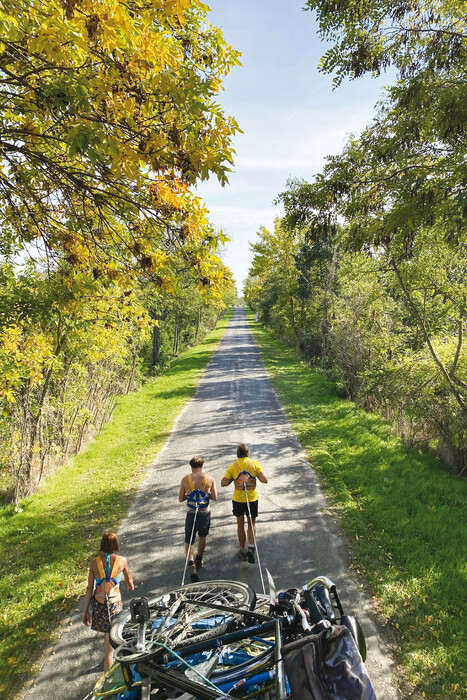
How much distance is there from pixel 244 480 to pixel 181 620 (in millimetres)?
2262

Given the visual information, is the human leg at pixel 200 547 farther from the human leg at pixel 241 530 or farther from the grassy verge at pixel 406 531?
the grassy verge at pixel 406 531

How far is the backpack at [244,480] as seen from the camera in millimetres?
5715

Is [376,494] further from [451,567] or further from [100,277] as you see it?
[100,277]

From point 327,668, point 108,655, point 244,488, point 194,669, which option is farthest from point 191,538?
point 327,668

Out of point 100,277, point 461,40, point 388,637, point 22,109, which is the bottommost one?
point 388,637

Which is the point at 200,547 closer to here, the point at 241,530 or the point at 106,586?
the point at 241,530

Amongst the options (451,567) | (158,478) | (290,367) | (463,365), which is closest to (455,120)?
(463,365)

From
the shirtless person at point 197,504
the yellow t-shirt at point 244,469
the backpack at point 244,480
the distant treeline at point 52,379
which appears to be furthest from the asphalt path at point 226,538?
the distant treeline at point 52,379

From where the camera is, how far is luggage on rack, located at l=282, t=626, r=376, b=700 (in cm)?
239

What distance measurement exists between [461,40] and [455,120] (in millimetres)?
1885

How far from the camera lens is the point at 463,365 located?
8.69 metres

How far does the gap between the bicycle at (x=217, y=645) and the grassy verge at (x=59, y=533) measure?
5.25ft

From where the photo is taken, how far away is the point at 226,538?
6.37 meters

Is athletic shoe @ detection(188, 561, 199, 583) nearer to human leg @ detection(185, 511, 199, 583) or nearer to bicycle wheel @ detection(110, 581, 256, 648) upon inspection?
human leg @ detection(185, 511, 199, 583)
